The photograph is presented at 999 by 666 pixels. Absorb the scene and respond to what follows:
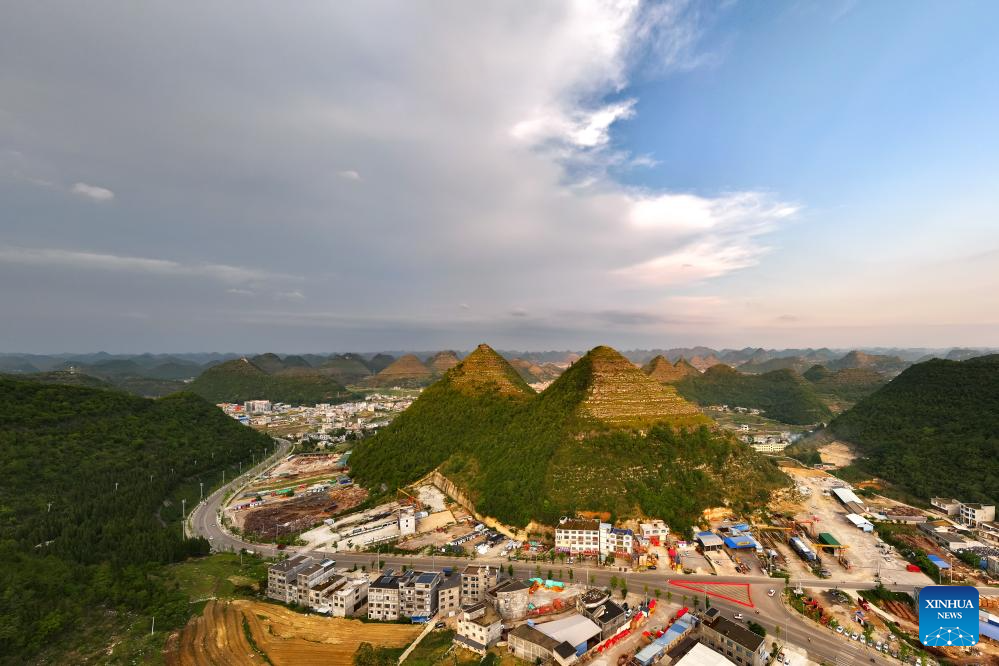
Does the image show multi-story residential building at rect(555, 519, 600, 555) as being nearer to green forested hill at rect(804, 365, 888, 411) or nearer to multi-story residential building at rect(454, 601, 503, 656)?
multi-story residential building at rect(454, 601, 503, 656)

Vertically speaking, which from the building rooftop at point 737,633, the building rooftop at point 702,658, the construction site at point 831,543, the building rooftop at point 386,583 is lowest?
the construction site at point 831,543

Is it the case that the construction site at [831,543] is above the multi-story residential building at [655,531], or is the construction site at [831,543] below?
below

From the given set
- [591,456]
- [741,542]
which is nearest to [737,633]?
[741,542]

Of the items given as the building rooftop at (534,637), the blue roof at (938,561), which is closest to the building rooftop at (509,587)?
the building rooftop at (534,637)

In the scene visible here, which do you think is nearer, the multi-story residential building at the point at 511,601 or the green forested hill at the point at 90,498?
the green forested hill at the point at 90,498

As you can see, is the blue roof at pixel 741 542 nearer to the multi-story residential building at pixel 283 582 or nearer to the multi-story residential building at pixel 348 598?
the multi-story residential building at pixel 348 598

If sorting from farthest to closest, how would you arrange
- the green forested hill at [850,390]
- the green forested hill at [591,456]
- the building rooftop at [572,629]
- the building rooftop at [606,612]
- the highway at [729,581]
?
1. the green forested hill at [850,390]
2. the green forested hill at [591,456]
3. the building rooftop at [606,612]
4. the highway at [729,581]
5. the building rooftop at [572,629]

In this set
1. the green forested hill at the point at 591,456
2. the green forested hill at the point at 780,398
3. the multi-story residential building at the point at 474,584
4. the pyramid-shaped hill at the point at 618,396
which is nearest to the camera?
the multi-story residential building at the point at 474,584
